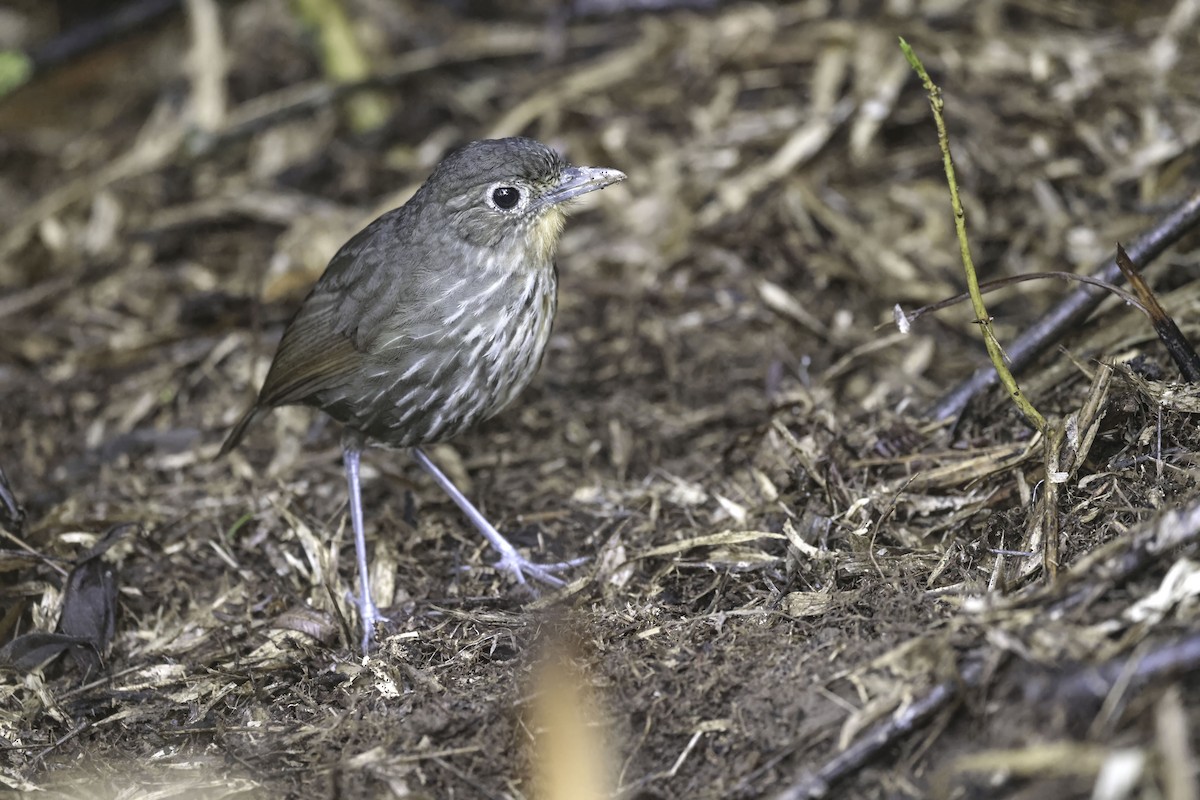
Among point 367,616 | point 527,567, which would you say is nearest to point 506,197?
point 527,567

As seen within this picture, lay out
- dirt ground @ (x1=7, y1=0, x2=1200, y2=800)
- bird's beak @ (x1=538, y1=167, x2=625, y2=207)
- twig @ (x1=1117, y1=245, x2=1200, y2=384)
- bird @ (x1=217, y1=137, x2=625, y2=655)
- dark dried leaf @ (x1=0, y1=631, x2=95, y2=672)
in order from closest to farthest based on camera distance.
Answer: dirt ground @ (x1=7, y1=0, x2=1200, y2=800), twig @ (x1=1117, y1=245, x2=1200, y2=384), dark dried leaf @ (x1=0, y1=631, x2=95, y2=672), bird @ (x1=217, y1=137, x2=625, y2=655), bird's beak @ (x1=538, y1=167, x2=625, y2=207)

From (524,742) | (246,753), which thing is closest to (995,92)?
(524,742)

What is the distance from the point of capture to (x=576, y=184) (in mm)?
4438

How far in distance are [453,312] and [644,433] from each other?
1.17m

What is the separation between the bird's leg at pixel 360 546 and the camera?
4039 mm

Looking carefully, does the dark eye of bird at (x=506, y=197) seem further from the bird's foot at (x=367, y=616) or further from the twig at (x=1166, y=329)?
the twig at (x=1166, y=329)

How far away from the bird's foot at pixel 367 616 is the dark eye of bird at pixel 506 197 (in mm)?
1540

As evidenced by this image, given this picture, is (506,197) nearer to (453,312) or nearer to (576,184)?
(576,184)

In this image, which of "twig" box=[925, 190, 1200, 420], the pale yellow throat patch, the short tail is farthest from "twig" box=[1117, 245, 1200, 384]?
the short tail

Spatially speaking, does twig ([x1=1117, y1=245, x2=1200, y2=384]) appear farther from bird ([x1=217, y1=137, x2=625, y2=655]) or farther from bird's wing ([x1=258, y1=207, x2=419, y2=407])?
bird's wing ([x1=258, y1=207, x2=419, y2=407])

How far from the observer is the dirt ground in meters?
2.98

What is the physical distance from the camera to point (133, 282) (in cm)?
631

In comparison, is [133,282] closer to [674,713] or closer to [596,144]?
[596,144]

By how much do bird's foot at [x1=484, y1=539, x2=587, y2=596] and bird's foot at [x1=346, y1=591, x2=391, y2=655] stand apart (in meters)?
0.48
